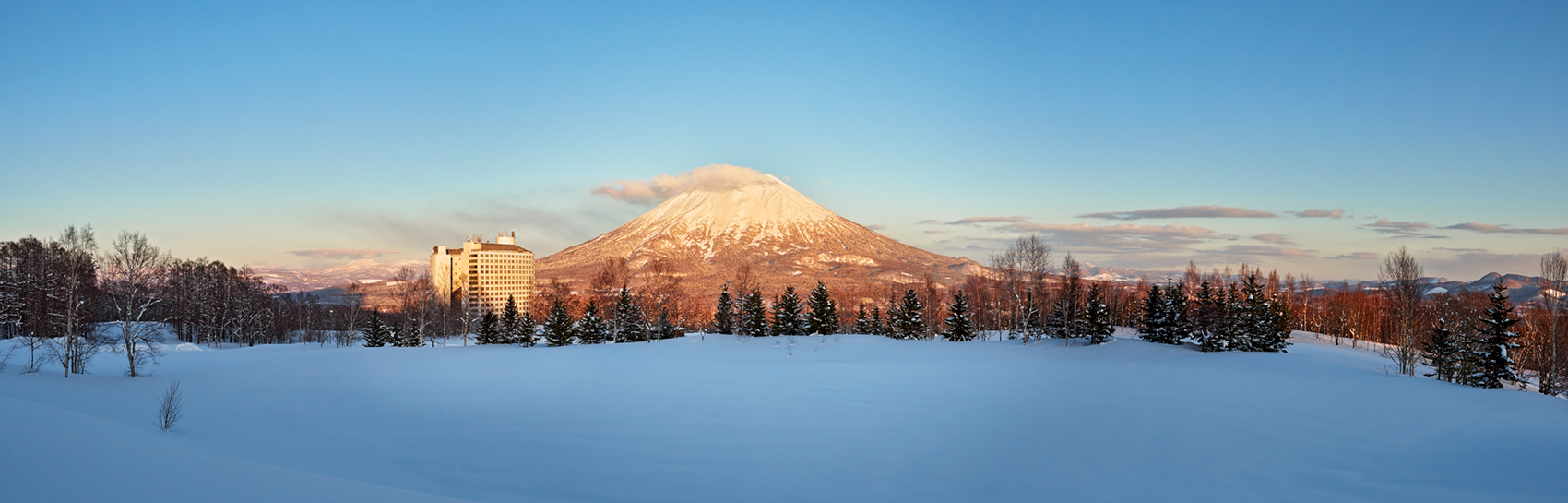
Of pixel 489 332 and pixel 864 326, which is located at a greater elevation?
pixel 864 326

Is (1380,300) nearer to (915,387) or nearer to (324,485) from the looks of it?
(915,387)

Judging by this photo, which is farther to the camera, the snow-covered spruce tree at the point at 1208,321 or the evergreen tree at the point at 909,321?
the evergreen tree at the point at 909,321

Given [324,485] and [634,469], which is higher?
[324,485]

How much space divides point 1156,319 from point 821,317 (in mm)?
21075

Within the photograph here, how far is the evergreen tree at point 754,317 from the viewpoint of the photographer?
4684 cm

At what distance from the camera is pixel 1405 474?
10992 mm

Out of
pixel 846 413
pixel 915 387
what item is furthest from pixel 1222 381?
pixel 846 413

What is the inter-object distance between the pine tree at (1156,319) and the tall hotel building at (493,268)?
96312mm

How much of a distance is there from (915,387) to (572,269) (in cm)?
15677

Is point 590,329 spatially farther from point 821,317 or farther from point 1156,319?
point 1156,319

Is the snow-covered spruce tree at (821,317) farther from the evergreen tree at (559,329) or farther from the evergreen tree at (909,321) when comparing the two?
the evergreen tree at (559,329)

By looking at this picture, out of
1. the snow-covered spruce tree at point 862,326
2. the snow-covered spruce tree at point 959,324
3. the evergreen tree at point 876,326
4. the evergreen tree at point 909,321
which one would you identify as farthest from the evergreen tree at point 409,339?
the snow-covered spruce tree at point 959,324

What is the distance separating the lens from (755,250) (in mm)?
175000

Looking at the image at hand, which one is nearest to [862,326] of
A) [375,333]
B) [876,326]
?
[876,326]
